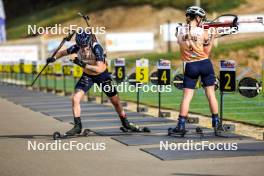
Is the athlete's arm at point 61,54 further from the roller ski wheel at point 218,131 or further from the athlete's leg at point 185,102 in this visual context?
the roller ski wheel at point 218,131

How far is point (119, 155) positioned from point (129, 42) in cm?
4445

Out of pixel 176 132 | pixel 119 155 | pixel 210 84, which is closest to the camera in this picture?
pixel 119 155

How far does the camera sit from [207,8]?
76625 millimetres

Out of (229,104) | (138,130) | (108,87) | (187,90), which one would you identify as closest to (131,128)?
(138,130)

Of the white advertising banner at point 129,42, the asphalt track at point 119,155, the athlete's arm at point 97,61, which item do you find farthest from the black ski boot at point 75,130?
the white advertising banner at point 129,42

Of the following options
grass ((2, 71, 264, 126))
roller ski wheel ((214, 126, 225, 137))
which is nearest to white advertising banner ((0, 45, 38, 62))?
grass ((2, 71, 264, 126))

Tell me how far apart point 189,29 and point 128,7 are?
7229 cm

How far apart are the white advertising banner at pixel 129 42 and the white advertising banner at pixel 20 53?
8.03m

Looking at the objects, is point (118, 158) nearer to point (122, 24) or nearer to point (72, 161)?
point (72, 161)

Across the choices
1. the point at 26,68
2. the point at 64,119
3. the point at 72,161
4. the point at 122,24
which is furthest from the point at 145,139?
the point at 122,24

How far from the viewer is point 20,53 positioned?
48.2 metres

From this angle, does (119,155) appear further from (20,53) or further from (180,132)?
(20,53)

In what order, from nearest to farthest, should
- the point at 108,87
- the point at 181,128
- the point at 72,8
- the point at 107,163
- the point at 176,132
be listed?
the point at 107,163 → the point at 181,128 → the point at 176,132 → the point at 108,87 → the point at 72,8

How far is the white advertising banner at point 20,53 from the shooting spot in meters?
48.0
